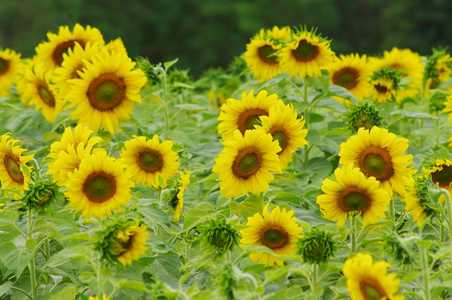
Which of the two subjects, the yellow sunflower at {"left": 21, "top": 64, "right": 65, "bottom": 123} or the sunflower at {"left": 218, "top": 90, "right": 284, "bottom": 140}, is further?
the yellow sunflower at {"left": 21, "top": 64, "right": 65, "bottom": 123}

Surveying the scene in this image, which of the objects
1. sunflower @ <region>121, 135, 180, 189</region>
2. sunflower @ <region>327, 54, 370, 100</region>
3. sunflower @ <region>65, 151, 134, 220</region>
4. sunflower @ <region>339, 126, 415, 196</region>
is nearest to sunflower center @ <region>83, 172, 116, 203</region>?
sunflower @ <region>65, 151, 134, 220</region>

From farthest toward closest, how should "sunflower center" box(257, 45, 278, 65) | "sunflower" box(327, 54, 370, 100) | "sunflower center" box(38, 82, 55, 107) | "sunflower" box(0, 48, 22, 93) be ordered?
"sunflower" box(0, 48, 22, 93) → "sunflower" box(327, 54, 370, 100) → "sunflower center" box(257, 45, 278, 65) → "sunflower center" box(38, 82, 55, 107)

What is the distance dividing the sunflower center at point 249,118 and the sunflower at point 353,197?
1.33ft

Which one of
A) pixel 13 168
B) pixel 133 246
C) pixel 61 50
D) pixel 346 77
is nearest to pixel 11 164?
pixel 13 168

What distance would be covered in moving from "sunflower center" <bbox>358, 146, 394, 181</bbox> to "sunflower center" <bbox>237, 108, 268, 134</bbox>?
1.28 feet

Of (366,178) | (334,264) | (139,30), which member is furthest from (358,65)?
(139,30)

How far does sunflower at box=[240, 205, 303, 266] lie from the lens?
2086 millimetres

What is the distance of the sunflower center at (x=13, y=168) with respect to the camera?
7.31ft

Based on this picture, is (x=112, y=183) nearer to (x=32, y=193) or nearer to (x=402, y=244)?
(x=32, y=193)

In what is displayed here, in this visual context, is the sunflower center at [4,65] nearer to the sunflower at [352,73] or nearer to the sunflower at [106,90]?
the sunflower at [106,90]

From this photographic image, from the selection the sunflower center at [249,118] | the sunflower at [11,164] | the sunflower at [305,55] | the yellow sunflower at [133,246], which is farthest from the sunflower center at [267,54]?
the yellow sunflower at [133,246]

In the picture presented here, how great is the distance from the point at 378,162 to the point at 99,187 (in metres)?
0.84

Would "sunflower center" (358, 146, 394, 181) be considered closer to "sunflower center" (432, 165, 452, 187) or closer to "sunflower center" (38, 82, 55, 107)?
"sunflower center" (432, 165, 452, 187)

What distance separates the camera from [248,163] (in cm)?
214
